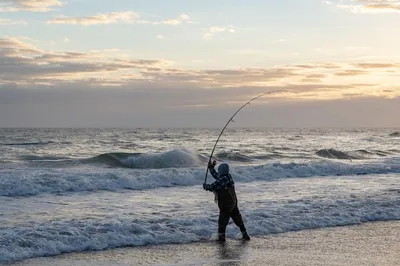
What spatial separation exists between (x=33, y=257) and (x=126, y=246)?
1.56 m

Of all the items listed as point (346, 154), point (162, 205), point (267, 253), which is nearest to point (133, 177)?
point (162, 205)

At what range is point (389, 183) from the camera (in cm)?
1959

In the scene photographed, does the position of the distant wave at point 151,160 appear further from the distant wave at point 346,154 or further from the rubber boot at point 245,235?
the rubber boot at point 245,235

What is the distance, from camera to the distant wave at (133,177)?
16.2 meters

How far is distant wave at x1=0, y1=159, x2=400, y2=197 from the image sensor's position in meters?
16.2

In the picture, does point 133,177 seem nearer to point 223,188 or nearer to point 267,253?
point 223,188

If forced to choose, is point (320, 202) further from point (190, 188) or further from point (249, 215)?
point (190, 188)

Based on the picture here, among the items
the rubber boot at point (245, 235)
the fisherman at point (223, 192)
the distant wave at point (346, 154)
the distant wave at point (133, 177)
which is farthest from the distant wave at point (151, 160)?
the fisherman at point (223, 192)

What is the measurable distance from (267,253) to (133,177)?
10760 mm

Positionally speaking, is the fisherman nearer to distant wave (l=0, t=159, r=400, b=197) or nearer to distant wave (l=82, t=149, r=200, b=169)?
distant wave (l=0, t=159, r=400, b=197)

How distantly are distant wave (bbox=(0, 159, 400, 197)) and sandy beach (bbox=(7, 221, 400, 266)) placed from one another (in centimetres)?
768

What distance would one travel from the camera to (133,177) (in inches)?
744

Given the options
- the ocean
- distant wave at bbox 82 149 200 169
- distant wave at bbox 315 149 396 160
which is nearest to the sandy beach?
the ocean

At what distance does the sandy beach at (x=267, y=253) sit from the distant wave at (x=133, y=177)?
7.68m
